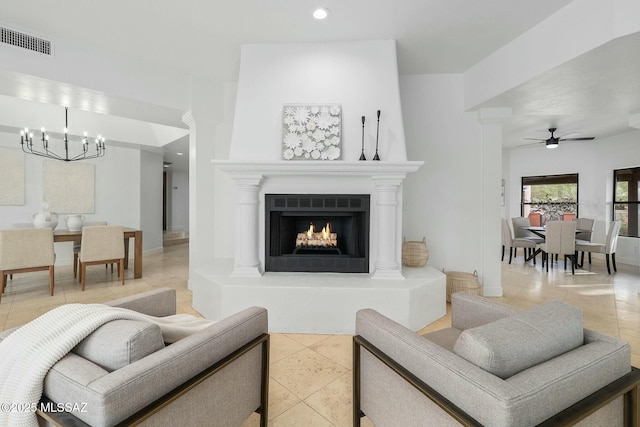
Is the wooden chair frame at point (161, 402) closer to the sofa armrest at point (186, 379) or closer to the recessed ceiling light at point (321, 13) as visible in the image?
the sofa armrest at point (186, 379)

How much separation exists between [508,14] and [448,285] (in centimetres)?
267

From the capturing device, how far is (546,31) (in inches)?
102

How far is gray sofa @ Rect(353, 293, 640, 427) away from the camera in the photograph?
823 mm

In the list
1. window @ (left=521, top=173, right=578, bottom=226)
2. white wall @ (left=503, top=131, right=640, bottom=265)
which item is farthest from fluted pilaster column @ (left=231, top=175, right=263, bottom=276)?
white wall @ (left=503, top=131, right=640, bottom=265)

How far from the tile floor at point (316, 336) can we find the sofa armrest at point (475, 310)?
0.77 m

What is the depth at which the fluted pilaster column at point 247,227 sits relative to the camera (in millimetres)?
2947

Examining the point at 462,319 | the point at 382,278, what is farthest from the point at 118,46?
A: the point at 462,319

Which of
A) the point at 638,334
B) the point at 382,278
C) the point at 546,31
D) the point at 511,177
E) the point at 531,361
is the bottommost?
the point at 638,334

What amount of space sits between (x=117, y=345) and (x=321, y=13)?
2.69 m

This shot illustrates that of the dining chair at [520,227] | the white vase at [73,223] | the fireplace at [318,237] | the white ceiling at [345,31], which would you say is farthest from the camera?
the dining chair at [520,227]

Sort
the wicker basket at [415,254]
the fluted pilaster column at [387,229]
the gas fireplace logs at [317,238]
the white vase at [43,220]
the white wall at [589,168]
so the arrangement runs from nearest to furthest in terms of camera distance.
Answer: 1. the fluted pilaster column at [387,229]
2. the gas fireplace logs at [317,238]
3. the wicker basket at [415,254]
4. the white vase at [43,220]
5. the white wall at [589,168]

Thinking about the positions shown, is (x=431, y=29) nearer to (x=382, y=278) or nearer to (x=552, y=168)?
(x=382, y=278)

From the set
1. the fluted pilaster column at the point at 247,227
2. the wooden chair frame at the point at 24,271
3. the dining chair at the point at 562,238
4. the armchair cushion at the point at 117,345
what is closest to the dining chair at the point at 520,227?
the dining chair at the point at 562,238

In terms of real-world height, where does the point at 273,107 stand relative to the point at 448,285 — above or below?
above
